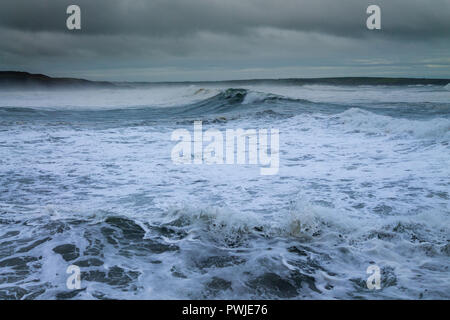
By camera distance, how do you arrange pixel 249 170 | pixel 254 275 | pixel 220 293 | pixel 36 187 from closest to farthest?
pixel 220 293 < pixel 254 275 < pixel 36 187 < pixel 249 170

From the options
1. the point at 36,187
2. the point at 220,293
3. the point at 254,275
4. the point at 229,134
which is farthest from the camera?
the point at 229,134

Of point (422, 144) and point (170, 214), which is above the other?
point (422, 144)

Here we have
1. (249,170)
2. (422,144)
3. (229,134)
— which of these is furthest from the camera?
(229,134)

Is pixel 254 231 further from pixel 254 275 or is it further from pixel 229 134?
pixel 229 134

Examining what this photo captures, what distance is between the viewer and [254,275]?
327cm

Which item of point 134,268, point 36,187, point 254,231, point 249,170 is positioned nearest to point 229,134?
point 249,170

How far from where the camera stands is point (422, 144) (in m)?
8.95
